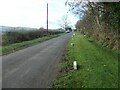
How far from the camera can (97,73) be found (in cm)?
1226

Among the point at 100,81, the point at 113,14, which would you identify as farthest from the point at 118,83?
the point at 113,14

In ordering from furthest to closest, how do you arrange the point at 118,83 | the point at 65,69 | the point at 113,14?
1. the point at 113,14
2. the point at 65,69
3. the point at 118,83

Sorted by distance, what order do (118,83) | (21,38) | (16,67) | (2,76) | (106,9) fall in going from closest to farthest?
(118,83), (2,76), (16,67), (106,9), (21,38)

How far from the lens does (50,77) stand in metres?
11.8

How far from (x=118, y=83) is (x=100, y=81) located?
2.33ft

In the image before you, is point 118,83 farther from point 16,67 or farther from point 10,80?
A: point 16,67

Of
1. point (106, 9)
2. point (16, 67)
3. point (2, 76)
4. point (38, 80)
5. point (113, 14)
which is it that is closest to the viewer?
point (38, 80)

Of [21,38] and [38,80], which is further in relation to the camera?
[21,38]

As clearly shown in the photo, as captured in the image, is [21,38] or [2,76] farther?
[21,38]

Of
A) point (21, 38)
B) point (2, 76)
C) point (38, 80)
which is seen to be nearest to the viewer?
point (38, 80)

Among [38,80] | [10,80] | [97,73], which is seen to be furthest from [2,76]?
[97,73]

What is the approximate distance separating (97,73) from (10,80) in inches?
147

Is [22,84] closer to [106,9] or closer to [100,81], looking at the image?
[100,81]

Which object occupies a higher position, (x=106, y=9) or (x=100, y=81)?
(x=106, y=9)
